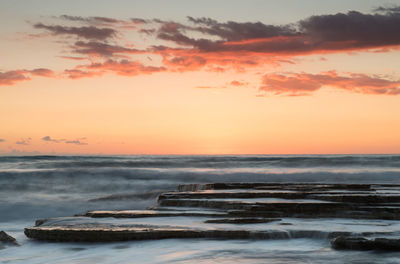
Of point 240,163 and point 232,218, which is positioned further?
point 240,163

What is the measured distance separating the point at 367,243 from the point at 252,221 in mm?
1670

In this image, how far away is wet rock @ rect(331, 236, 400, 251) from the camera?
14.4 feet

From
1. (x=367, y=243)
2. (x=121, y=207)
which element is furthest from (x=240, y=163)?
(x=367, y=243)

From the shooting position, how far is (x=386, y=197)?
23.3ft

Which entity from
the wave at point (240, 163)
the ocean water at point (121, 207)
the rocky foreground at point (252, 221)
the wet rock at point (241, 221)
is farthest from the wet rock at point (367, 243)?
the wave at point (240, 163)

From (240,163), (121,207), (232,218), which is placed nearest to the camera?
(232,218)

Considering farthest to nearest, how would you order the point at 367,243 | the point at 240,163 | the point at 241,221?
the point at 240,163 → the point at 241,221 → the point at 367,243

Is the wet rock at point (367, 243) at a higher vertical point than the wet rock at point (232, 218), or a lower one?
lower

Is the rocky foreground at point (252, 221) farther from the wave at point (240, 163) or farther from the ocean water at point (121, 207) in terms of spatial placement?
the wave at point (240, 163)

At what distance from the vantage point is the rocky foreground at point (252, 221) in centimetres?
512

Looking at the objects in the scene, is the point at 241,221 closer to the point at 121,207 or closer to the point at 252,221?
the point at 252,221

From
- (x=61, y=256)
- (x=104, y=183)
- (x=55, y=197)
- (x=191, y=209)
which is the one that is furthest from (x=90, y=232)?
(x=104, y=183)

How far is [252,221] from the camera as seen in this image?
5867 mm

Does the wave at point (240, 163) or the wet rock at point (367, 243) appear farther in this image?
the wave at point (240, 163)
